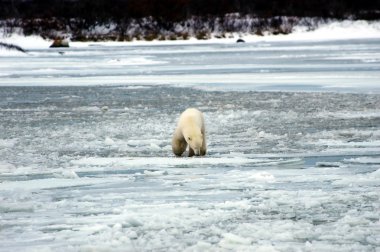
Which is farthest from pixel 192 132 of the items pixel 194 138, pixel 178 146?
pixel 178 146

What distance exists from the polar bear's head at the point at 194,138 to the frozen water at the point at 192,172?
20cm

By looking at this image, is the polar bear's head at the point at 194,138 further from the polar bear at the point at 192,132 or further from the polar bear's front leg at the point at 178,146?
the polar bear's front leg at the point at 178,146

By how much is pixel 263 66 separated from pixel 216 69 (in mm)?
1651

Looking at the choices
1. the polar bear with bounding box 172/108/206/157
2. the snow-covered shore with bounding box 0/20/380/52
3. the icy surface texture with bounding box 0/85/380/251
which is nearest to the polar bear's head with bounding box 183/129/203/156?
the polar bear with bounding box 172/108/206/157

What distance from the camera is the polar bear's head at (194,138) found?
9.23 meters

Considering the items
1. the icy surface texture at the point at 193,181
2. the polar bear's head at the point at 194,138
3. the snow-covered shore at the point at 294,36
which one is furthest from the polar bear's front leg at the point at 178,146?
the snow-covered shore at the point at 294,36

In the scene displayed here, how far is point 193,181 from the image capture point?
794 cm

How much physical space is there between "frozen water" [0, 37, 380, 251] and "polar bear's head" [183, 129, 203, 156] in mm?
198

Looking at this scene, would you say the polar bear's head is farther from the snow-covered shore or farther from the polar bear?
the snow-covered shore

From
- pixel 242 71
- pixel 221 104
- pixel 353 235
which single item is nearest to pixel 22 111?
pixel 221 104

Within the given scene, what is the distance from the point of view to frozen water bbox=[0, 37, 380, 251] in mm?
5871

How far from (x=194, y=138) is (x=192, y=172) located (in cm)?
83

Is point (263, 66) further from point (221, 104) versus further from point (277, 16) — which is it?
point (277, 16)

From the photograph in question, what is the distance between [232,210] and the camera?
6.63 meters
